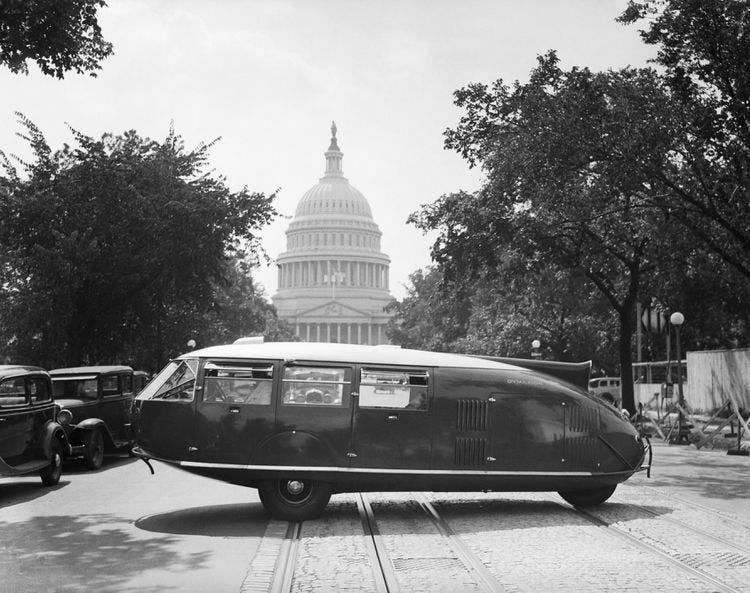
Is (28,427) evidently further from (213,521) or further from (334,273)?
(334,273)

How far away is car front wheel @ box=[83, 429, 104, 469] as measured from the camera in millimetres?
19328

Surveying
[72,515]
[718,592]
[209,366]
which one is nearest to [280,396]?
[209,366]

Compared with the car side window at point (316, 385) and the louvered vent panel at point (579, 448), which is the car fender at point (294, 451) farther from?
the louvered vent panel at point (579, 448)

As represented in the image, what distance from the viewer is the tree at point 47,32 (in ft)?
51.9

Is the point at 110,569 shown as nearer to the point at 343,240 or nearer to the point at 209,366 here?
the point at 209,366

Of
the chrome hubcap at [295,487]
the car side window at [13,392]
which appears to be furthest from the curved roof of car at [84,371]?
the chrome hubcap at [295,487]

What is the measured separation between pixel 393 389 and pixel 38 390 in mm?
6480

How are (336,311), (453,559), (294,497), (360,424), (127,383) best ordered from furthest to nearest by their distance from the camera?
(336,311), (127,383), (360,424), (294,497), (453,559)

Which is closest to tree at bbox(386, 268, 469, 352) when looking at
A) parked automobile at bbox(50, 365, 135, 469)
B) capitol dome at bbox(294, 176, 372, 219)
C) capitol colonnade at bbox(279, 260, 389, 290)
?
parked automobile at bbox(50, 365, 135, 469)

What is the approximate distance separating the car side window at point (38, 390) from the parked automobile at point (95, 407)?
6.00 feet

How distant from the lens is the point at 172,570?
8.98 meters

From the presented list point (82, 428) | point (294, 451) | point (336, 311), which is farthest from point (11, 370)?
point (336, 311)

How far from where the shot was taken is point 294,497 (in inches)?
482

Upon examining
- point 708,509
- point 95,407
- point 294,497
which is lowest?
point 708,509
